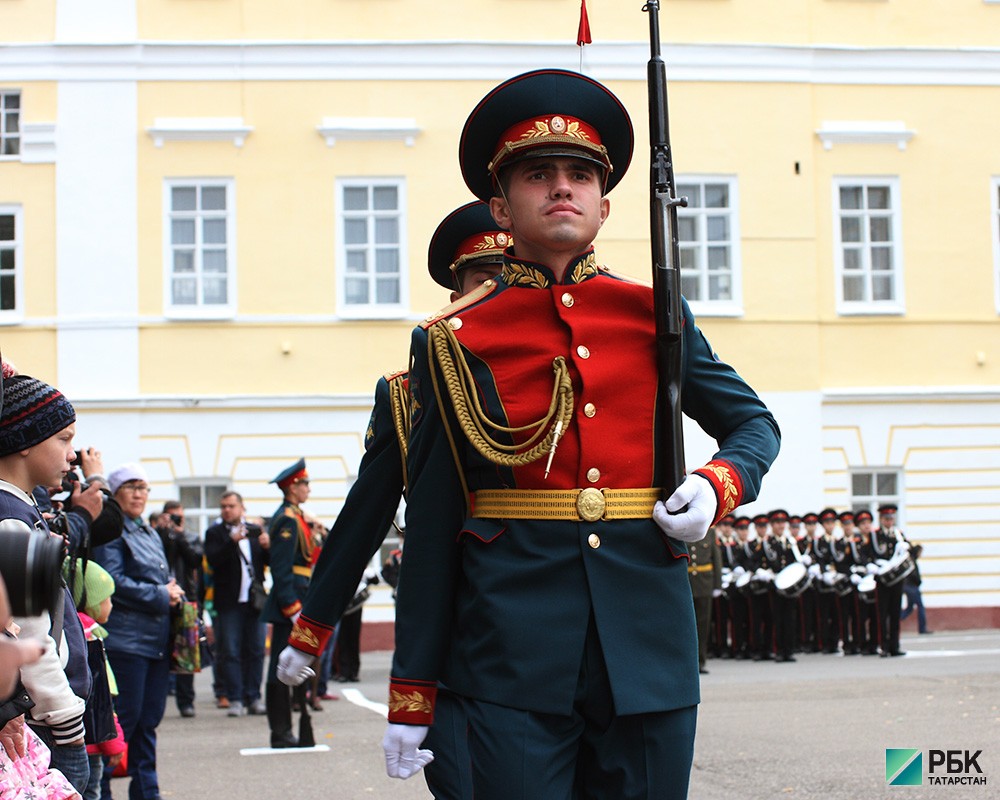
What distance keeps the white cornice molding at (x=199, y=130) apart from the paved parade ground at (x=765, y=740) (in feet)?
30.3

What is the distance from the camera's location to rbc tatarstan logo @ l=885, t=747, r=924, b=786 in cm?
911

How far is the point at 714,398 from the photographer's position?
162 inches

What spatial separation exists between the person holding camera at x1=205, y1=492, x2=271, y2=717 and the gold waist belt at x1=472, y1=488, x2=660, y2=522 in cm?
1166

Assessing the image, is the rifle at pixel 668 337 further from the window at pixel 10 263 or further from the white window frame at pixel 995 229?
the white window frame at pixel 995 229

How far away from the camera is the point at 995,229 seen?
25672 mm

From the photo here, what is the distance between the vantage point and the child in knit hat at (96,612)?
265 inches

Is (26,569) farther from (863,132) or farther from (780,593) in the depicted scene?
(863,132)

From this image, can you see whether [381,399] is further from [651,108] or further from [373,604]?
[373,604]

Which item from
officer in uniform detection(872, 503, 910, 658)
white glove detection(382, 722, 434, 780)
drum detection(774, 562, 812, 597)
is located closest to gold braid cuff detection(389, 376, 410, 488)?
white glove detection(382, 722, 434, 780)

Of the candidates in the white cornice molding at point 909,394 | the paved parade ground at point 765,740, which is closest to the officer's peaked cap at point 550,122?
the paved parade ground at point 765,740

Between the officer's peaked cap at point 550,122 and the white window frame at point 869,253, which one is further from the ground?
the white window frame at point 869,253

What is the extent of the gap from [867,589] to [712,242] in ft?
23.1

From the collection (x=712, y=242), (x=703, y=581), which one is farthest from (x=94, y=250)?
(x=703, y=581)

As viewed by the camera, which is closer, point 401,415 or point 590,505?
point 590,505
